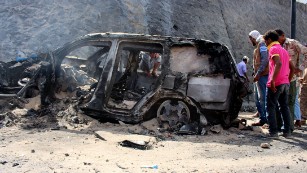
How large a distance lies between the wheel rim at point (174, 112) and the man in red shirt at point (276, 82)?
4.26 feet

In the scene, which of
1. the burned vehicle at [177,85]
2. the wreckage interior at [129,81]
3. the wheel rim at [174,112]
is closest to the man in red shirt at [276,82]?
the burned vehicle at [177,85]

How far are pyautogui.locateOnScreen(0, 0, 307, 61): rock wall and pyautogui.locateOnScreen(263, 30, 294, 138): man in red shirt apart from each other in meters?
6.73

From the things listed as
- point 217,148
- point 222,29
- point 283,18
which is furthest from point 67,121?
point 283,18

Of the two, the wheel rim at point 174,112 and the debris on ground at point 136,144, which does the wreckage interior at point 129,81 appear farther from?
the debris on ground at point 136,144

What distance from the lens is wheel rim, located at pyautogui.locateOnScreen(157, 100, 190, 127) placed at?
550 centimetres

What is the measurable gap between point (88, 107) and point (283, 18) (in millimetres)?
20158

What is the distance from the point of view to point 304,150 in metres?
4.74

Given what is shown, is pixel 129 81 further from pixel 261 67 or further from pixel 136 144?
pixel 136 144

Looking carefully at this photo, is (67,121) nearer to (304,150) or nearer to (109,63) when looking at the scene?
(109,63)

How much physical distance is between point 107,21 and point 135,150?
28.6 feet

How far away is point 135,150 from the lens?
4.34 meters

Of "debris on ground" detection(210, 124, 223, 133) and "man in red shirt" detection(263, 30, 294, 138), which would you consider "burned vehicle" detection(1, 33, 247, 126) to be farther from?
"man in red shirt" detection(263, 30, 294, 138)

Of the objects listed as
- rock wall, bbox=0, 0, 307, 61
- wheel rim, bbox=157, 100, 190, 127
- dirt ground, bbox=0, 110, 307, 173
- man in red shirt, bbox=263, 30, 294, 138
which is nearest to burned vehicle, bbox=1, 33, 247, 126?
wheel rim, bbox=157, 100, 190, 127

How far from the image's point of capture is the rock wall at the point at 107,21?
11.5 m
